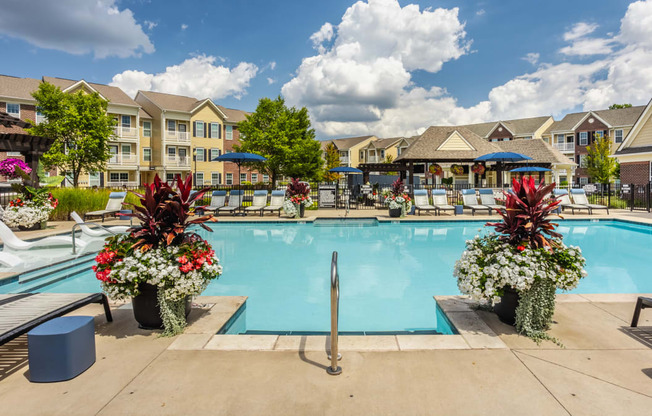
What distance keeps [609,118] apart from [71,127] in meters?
56.2

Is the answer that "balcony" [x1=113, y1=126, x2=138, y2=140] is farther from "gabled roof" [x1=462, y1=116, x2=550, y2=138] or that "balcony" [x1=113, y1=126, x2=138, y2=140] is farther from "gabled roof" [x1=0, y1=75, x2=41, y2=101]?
"gabled roof" [x1=462, y1=116, x2=550, y2=138]

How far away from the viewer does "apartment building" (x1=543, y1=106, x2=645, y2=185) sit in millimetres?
42344

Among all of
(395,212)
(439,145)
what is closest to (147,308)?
(395,212)

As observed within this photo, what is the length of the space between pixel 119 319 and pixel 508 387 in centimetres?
409

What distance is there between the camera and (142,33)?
13.9 metres

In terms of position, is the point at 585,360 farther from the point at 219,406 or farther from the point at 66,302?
the point at 66,302

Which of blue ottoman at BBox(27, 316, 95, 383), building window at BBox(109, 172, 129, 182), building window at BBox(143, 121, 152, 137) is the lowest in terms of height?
blue ottoman at BBox(27, 316, 95, 383)

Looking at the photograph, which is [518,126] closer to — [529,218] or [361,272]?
[361,272]

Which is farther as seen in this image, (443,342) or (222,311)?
(222,311)

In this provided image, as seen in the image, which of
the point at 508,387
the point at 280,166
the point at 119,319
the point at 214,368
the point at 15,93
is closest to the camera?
the point at 508,387

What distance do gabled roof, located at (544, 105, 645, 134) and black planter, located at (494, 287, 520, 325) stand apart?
51148 mm

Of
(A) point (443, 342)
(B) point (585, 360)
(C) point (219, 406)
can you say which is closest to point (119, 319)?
(C) point (219, 406)

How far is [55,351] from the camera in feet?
8.93

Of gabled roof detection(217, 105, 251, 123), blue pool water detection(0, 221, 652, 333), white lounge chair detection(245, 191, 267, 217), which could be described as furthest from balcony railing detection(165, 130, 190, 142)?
blue pool water detection(0, 221, 652, 333)
